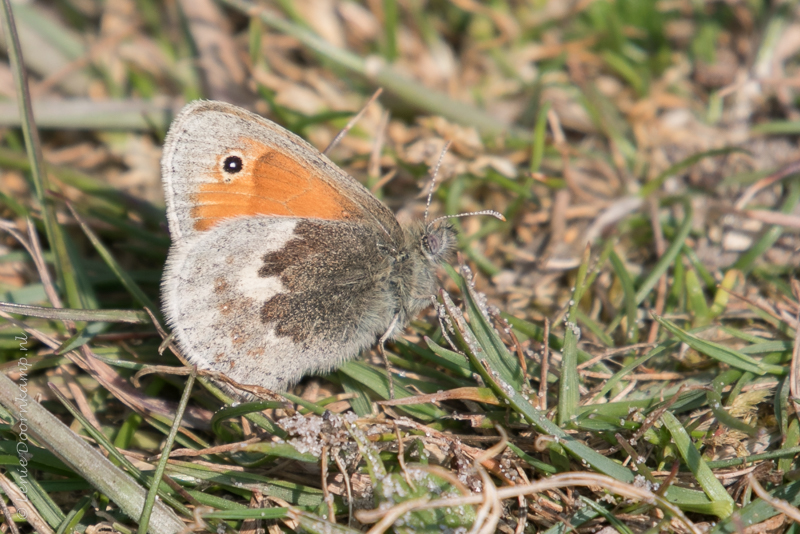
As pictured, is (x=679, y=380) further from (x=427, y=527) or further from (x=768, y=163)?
(x=768, y=163)

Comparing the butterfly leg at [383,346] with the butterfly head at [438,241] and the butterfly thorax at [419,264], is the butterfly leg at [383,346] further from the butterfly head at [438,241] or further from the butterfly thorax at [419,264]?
the butterfly head at [438,241]

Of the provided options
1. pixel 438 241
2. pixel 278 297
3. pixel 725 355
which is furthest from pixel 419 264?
pixel 725 355

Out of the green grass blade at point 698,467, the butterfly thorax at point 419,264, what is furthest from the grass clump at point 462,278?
the butterfly thorax at point 419,264

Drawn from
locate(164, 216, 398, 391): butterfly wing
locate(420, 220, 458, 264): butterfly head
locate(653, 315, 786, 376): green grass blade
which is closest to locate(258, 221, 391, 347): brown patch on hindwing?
locate(164, 216, 398, 391): butterfly wing

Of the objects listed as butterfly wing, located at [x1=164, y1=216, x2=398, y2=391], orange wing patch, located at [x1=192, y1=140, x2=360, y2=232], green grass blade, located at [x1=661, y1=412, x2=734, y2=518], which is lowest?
green grass blade, located at [x1=661, y1=412, x2=734, y2=518]

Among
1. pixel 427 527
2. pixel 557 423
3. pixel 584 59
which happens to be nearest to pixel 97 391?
pixel 427 527

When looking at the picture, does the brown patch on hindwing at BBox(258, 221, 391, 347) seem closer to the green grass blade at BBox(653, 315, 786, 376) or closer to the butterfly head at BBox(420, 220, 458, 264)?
the butterfly head at BBox(420, 220, 458, 264)
